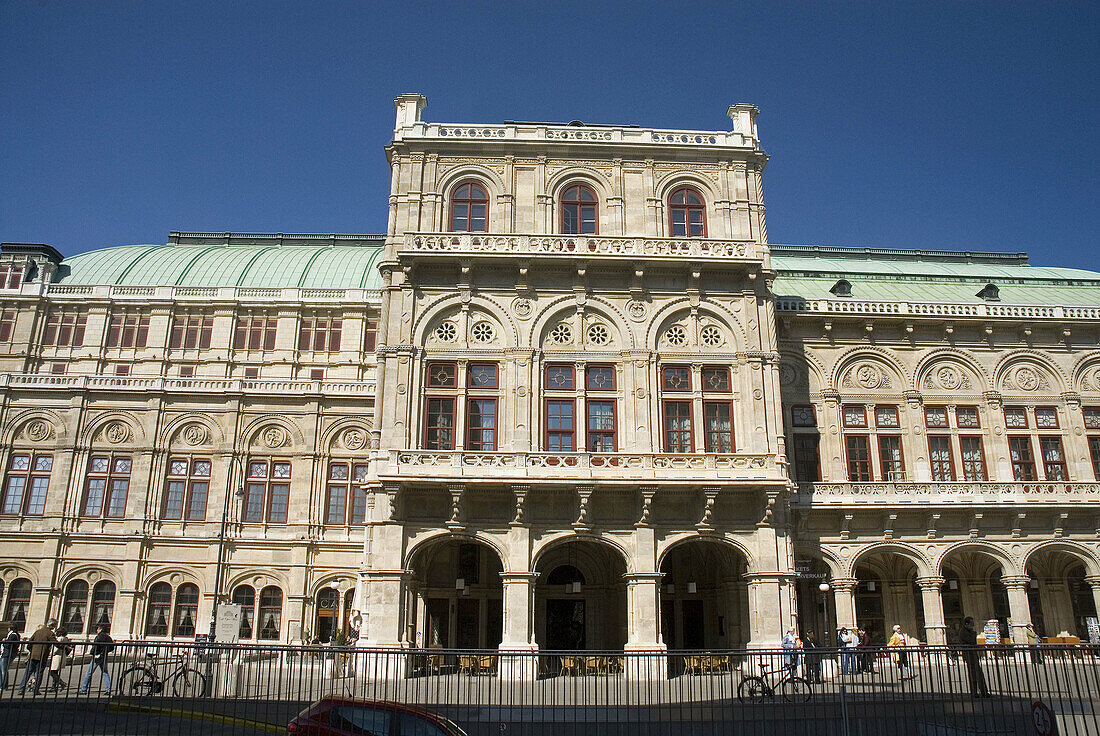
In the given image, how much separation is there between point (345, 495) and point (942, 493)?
28.0 metres

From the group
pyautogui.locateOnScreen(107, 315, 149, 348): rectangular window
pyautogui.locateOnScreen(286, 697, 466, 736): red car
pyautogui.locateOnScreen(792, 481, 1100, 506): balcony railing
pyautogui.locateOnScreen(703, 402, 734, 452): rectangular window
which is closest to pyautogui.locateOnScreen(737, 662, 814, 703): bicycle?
pyautogui.locateOnScreen(286, 697, 466, 736): red car

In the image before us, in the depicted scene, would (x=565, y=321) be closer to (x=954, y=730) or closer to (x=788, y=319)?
(x=788, y=319)

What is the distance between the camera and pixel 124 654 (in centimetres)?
1620

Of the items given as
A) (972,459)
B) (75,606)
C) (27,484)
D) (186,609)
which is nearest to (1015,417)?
(972,459)

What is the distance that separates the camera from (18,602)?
40781 millimetres

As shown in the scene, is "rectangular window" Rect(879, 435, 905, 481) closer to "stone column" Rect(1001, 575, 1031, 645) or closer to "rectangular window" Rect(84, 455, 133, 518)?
"stone column" Rect(1001, 575, 1031, 645)

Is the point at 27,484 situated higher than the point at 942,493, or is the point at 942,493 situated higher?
the point at 27,484

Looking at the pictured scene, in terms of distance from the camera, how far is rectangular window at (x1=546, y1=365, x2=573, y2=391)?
30500 mm

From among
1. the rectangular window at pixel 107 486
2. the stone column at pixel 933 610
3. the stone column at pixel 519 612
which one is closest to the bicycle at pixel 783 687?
the stone column at pixel 519 612

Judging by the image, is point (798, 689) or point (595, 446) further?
point (595, 446)

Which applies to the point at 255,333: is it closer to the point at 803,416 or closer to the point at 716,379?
the point at 716,379

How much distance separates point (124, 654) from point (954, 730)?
15131mm

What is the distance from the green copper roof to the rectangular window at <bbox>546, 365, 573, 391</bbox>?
2152 centimetres

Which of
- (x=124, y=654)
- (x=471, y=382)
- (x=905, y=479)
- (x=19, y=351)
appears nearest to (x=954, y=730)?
(x=124, y=654)
